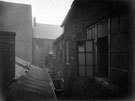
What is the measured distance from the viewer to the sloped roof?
25.5 metres

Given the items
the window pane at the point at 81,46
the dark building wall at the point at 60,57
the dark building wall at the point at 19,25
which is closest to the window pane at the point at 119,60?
the window pane at the point at 81,46

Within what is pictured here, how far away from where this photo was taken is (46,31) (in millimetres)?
27234

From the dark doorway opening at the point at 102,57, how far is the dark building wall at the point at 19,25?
54.6ft

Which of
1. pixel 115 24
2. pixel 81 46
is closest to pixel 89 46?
pixel 81 46

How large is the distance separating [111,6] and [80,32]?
7.54ft

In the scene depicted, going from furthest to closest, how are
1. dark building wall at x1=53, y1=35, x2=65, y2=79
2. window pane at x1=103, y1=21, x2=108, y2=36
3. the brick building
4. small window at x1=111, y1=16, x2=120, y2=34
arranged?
dark building wall at x1=53, y1=35, x2=65, y2=79
window pane at x1=103, y1=21, x2=108, y2=36
small window at x1=111, y1=16, x2=120, y2=34
the brick building

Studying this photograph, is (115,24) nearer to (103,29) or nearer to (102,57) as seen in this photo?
(103,29)

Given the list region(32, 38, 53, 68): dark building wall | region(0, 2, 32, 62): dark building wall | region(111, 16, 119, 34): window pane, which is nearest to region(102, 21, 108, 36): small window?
region(111, 16, 119, 34): window pane

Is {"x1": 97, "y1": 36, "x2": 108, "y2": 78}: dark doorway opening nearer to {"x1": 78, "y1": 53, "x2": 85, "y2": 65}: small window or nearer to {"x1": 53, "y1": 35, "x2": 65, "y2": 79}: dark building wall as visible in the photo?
{"x1": 78, "y1": 53, "x2": 85, "y2": 65}: small window

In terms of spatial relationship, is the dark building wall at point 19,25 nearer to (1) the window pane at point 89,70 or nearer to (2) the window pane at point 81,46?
A: (2) the window pane at point 81,46

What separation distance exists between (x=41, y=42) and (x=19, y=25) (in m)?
6.90

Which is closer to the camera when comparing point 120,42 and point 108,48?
point 120,42

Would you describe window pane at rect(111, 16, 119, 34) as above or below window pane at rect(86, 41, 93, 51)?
above

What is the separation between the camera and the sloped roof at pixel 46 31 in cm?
2554
